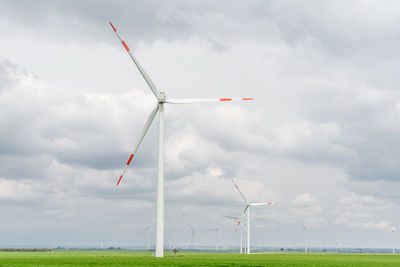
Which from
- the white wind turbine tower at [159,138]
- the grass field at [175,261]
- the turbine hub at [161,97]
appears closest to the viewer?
the grass field at [175,261]

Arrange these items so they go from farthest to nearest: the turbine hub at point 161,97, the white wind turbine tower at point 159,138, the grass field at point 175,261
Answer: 1. the turbine hub at point 161,97
2. the white wind turbine tower at point 159,138
3. the grass field at point 175,261

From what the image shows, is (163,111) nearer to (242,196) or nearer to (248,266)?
(248,266)

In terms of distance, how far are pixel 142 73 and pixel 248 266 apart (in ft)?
104

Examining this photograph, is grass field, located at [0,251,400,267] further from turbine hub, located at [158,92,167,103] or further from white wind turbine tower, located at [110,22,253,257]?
turbine hub, located at [158,92,167,103]

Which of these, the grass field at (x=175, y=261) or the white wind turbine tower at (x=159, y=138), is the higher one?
the white wind turbine tower at (x=159, y=138)

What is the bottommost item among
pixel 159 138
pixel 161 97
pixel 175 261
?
pixel 175 261

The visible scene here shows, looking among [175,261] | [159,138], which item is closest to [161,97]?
[159,138]

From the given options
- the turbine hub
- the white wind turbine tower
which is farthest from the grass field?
the turbine hub

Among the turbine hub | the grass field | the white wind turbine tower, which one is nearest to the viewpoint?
the grass field

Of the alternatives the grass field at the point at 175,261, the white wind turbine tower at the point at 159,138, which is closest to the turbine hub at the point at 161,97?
the white wind turbine tower at the point at 159,138

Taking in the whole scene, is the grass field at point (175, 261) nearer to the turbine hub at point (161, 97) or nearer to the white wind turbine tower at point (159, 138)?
the white wind turbine tower at point (159, 138)

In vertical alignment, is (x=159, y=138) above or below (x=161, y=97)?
below

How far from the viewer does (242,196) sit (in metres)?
146

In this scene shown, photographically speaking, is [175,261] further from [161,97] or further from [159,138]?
[161,97]
